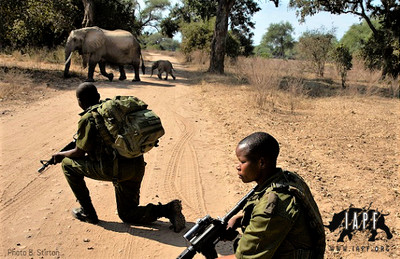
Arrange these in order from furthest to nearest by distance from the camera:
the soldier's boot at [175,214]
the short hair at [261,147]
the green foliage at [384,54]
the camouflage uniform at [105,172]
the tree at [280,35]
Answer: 1. the tree at [280,35]
2. the green foliage at [384,54]
3. the soldier's boot at [175,214]
4. the camouflage uniform at [105,172]
5. the short hair at [261,147]

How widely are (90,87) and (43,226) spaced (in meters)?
1.47

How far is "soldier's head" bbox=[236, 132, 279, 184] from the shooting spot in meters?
2.03

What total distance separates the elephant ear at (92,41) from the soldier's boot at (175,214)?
10.4 meters

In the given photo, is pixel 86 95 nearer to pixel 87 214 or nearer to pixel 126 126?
pixel 126 126

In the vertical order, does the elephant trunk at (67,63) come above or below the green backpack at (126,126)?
above

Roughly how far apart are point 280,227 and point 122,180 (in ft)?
6.18

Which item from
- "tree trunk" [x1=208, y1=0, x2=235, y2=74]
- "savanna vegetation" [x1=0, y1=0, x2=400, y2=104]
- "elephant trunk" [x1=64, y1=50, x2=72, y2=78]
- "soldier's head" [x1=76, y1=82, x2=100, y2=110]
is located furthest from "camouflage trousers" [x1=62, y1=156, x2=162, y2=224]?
"tree trunk" [x1=208, y1=0, x2=235, y2=74]

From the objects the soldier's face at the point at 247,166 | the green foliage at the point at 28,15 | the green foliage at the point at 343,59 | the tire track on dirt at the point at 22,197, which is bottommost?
the tire track on dirt at the point at 22,197

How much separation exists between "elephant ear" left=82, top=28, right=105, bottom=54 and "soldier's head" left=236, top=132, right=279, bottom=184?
38.6 ft

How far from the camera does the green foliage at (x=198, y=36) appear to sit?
79.2 ft

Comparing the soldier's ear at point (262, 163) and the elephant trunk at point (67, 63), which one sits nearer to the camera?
the soldier's ear at point (262, 163)

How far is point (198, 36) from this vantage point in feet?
80.1

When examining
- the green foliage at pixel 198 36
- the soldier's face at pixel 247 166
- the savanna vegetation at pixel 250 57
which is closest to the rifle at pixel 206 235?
the soldier's face at pixel 247 166

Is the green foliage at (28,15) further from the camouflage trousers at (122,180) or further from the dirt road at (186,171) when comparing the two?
the camouflage trousers at (122,180)
